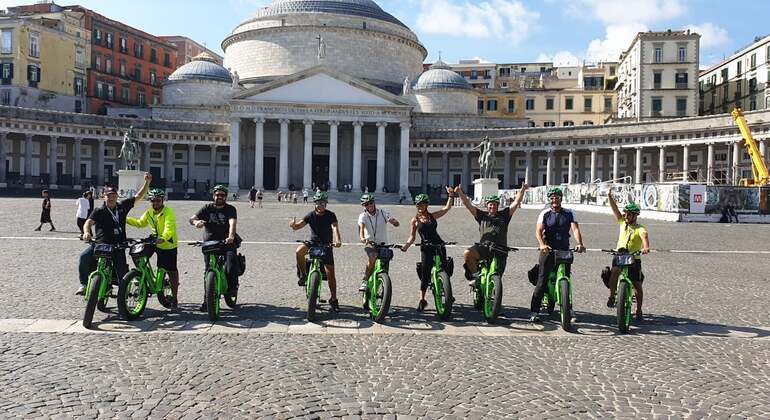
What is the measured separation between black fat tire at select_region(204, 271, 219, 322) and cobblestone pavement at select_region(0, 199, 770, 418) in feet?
0.73

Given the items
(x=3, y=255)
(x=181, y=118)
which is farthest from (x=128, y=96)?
(x=3, y=255)

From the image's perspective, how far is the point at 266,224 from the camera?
84.3 feet

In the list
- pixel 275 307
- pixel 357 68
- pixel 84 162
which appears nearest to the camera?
pixel 275 307

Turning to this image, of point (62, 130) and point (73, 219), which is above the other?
point (62, 130)

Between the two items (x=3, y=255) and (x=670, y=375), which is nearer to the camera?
(x=670, y=375)

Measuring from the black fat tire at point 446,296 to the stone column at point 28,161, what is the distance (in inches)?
2218

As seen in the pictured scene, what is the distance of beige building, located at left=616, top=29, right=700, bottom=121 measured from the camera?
6259 cm

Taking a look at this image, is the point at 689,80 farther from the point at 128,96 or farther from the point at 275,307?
the point at 275,307

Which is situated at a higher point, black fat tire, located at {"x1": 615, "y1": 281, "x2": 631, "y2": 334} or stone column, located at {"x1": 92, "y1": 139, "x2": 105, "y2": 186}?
stone column, located at {"x1": 92, "y1": 139, "x2": 105, "y2": 186}

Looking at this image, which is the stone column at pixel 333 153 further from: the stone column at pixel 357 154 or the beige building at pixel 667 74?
the beige building at pixel 667 74

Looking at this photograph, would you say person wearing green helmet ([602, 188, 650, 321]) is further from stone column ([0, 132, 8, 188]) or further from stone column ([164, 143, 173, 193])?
stone column ([164, 143, 173, 193])

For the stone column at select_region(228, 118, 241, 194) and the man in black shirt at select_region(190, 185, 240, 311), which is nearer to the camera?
the man in black shirt at select_region(190, 185, 240, 311)

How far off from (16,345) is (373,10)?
7117 centimetres

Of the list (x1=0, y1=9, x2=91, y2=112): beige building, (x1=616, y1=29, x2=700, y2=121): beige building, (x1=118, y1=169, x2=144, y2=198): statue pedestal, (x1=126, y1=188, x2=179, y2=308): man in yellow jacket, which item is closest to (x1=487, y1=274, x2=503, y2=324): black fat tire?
(x1=126, y1=188, x2=179, y2=308): man in yellow jacket
